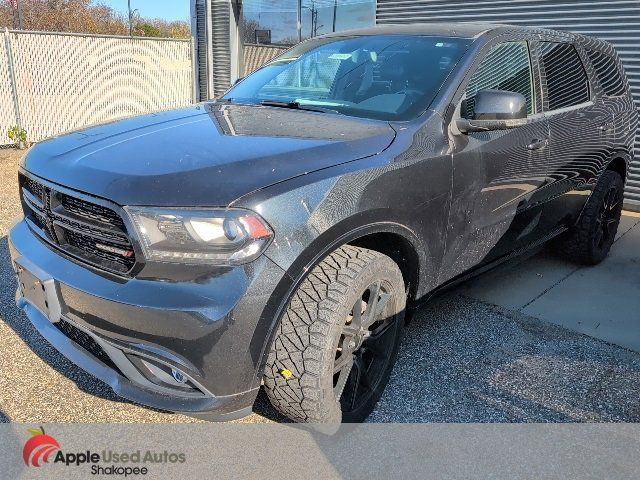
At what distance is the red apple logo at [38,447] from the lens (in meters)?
2.44

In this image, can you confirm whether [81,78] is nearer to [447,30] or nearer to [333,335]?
[447,30]

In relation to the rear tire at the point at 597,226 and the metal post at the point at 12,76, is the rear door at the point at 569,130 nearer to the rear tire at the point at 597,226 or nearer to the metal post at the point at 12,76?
the rear tire at the point at 597,226

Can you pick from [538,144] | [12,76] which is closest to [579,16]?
[538,144]

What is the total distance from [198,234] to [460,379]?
177 cm

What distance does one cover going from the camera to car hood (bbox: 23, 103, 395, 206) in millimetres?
2094

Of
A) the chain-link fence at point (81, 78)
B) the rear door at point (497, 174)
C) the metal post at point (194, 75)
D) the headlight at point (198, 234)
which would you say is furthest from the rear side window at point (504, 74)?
the metal post at point (194, 75)

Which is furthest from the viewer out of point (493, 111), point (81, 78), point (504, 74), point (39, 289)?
point (81, 78)

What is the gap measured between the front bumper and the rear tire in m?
3.29

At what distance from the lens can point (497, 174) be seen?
3.21 m

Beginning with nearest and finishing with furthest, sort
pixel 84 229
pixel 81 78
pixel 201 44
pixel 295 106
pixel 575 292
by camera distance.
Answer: pixel 84 229 → pixel 295 106 → pixel 575 292 → pixel 81 78 → pixel 201 44

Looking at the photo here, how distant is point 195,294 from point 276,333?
0.36 metres

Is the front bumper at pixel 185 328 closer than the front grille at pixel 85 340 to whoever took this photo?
Yes

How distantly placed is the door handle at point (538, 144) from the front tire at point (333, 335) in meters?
1.39

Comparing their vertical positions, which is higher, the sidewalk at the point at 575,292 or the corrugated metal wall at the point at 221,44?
the corrugated metal wall at the point at 221,44
